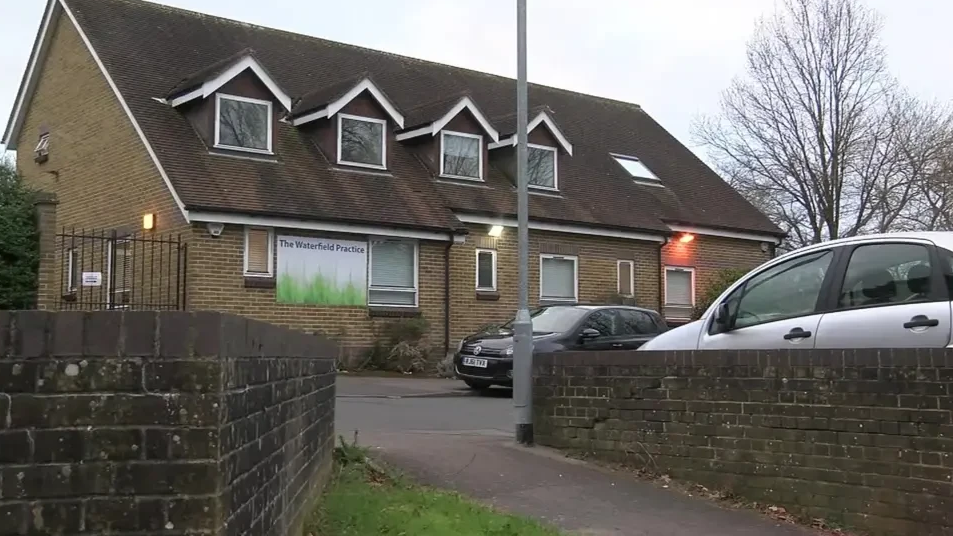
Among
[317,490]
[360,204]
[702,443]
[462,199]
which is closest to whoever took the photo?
[317,490]

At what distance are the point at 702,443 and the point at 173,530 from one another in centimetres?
578

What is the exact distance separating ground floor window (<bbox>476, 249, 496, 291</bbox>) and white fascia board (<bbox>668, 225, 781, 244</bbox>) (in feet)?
19.4

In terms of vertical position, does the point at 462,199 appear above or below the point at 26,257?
above

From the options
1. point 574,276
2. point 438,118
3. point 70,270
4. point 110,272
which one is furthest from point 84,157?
point 574,276

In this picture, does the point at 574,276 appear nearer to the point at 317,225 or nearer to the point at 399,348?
the point at 399,348

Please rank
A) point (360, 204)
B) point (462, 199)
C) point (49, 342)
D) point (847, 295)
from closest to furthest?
point (49, 342), point (847, 295), point (360, 204), point (462, 199)

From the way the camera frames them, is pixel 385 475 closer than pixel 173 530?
No

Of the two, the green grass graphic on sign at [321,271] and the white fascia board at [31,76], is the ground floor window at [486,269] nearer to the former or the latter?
the green grass graphic on sign at [321,271]

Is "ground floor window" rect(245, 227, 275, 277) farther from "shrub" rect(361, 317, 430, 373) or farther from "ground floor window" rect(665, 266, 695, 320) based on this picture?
"ground floor window" rect(665, 266, 695, 320)

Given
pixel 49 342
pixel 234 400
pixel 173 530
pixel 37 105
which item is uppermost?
pixel 37 105

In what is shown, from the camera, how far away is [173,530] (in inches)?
124

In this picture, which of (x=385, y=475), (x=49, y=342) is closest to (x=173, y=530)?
(x=49, y=342)

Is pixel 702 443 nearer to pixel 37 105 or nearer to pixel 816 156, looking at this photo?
pixel 37 105

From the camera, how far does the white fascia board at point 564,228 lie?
21453mm
